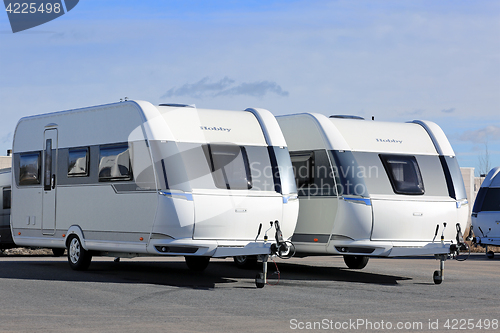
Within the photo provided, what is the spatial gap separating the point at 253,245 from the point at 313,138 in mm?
2573

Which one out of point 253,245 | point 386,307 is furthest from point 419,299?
point 253,245

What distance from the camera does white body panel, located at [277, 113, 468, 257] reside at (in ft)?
44.7

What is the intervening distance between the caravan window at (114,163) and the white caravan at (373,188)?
341cm

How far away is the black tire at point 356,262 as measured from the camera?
17.4 metres

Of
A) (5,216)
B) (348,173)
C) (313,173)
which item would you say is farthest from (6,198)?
(348,173)

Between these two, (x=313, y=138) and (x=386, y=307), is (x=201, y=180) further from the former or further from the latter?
(x=386, y=307)

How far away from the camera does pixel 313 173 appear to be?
46.8 feet

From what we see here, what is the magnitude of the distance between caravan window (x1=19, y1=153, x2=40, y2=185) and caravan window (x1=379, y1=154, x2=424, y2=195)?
6975 mm

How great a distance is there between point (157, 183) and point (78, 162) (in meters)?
2.61

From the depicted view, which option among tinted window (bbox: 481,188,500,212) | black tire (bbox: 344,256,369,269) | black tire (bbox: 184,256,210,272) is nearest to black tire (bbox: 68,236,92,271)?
black tire (bbox: 184,256,210,272)

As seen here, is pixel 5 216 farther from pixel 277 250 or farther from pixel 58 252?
pixel 277 250

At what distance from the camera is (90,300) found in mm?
10891

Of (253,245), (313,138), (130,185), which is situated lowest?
(253,245)

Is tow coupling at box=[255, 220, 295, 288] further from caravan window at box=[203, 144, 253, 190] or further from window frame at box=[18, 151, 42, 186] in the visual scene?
window frame at box=[18, 151, 42, 186]
